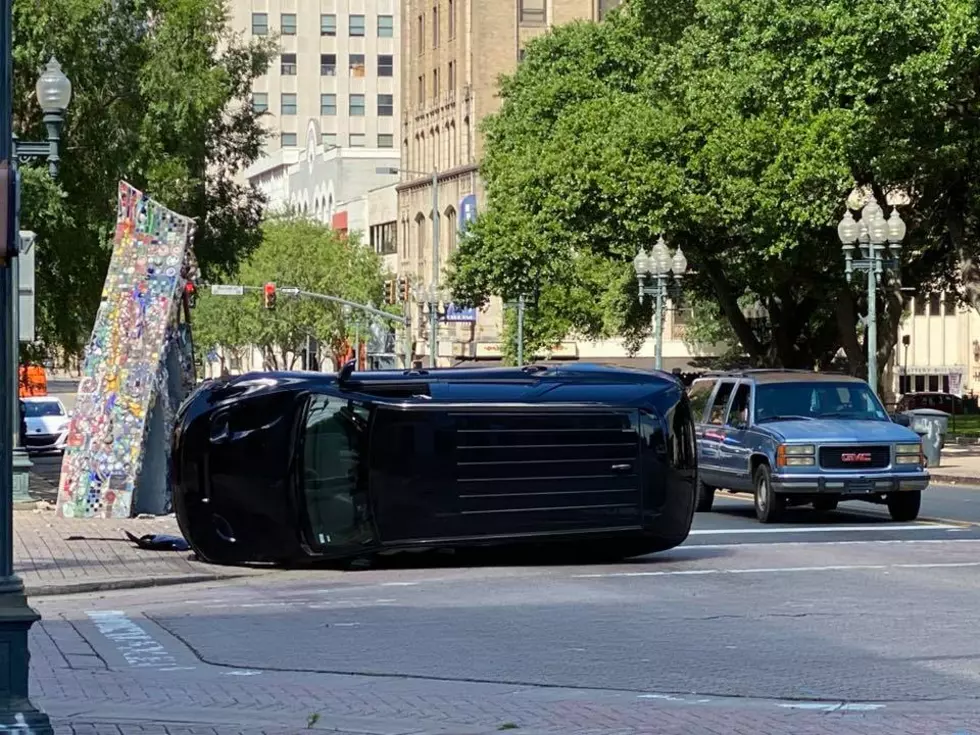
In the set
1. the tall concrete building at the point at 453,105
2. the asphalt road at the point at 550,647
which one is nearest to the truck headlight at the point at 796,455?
the asphalt road at the point at 550,647

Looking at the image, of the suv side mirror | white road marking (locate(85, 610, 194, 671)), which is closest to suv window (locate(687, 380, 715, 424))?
the suv side mirror

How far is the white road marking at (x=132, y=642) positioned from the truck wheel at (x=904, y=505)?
12.1 m

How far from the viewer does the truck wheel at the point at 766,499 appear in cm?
2448

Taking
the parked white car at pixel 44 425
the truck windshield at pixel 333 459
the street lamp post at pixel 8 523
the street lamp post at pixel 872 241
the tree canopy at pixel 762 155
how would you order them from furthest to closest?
1. the parked white car at pixel 44 425
2. the tree canopy at pixel 762 155
3. the street lamp post at pixel 872 241
4. the truck windshield at pixel 333 459
5. the street lamp post at pixel 8 523

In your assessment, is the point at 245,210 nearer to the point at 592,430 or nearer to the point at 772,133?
the point at 772,133

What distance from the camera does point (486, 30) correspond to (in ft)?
373

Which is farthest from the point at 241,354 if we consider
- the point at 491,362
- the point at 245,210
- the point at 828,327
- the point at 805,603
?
the point at 805,603

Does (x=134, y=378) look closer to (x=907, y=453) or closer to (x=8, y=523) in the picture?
(x=907, y=453)

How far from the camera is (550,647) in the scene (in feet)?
44.5

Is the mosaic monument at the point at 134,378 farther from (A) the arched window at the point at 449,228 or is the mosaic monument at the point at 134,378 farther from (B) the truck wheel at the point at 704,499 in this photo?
(A) the arched window at the point at 449,228

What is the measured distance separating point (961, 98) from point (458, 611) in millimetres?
34381

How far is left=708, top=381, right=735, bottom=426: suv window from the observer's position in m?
26.2

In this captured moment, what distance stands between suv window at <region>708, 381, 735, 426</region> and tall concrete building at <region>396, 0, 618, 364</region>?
3049 inches

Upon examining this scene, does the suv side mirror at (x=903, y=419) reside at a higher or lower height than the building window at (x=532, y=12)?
lower
